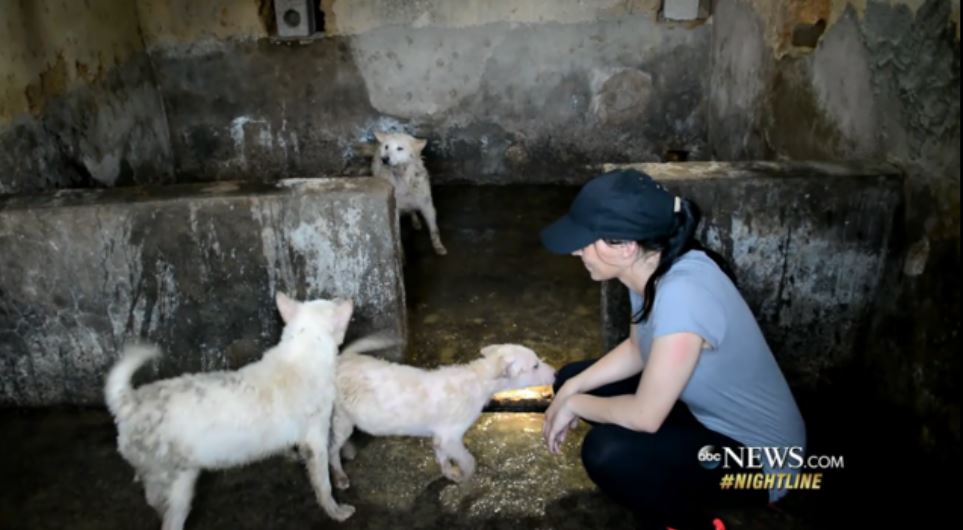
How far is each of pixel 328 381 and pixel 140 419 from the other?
0.66 meters

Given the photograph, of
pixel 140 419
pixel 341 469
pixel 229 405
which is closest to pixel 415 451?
pixel 341 469

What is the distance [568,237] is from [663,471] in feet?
2.72

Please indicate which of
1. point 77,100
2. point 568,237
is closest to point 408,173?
point 77,100

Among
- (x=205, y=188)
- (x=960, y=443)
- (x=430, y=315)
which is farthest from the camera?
(x=430, y=315)

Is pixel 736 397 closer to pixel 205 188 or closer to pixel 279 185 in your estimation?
pixel 279 185

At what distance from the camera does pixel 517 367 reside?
114 inches

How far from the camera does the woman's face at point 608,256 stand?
2.17m

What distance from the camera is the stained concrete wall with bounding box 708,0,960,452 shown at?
262cm

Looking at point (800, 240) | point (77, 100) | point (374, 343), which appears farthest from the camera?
point (77, 100)

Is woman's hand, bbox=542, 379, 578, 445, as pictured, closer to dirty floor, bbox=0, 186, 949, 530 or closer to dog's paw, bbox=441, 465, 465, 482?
dirty floor, bbox=0, 186, 949, 530

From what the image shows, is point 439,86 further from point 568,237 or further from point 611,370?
point 568,237

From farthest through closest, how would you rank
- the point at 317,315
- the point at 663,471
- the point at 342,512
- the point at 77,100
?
the point at 77,100, the point at 342,512, the point at 317,315, the point at 663,471

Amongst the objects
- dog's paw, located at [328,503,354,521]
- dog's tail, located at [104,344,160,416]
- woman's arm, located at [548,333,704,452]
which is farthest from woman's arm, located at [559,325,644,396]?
dog's tail, located at [104,344,160,416]

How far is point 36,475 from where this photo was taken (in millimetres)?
3084
